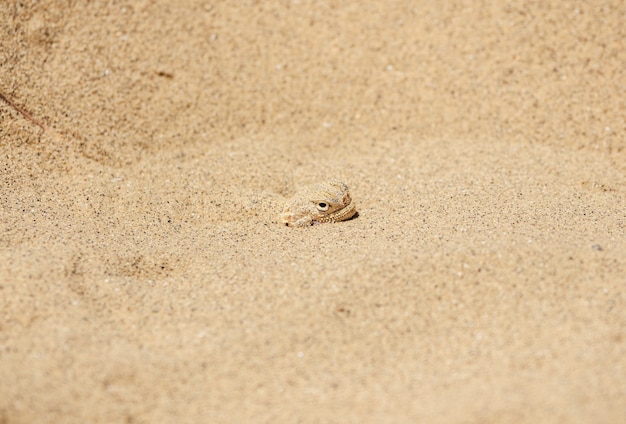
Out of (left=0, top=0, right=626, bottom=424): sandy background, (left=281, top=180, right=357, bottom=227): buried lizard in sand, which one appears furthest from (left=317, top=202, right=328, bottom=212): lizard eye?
(left=0, top=0, right=626, bottom=424): sandy background

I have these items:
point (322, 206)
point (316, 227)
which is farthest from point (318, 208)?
point (316, 227)

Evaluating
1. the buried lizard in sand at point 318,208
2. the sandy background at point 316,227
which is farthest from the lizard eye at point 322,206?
the sandy background at point 316,227

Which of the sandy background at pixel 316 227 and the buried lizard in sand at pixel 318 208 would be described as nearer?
the sandy background at pixel 316 227

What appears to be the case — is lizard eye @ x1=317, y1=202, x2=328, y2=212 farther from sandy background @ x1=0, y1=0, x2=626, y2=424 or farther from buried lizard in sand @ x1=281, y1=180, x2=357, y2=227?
sandy background @ x1=0, y1=0, x2=626, y2=424

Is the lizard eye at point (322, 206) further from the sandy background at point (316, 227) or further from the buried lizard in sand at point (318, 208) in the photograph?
the sandy background at point (316, 227)

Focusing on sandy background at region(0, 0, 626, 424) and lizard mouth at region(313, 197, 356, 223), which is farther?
lizard mouth at region(313, 197, 356, 223)

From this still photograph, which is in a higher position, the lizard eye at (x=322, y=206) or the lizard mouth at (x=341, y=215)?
the lizard eye at (x=322, y=206)

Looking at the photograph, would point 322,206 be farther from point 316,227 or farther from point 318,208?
point 316,227
